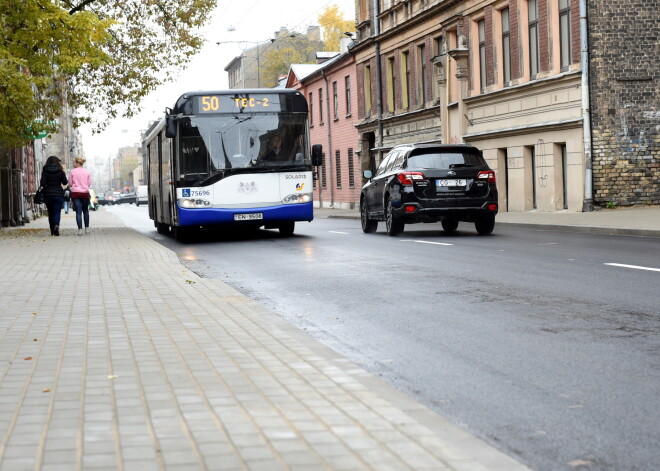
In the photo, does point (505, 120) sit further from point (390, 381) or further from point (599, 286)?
point (390, 381)

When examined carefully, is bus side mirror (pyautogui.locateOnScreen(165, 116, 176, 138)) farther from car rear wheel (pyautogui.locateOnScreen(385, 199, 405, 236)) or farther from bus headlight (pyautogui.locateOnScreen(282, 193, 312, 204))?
car rear wheel (pyautogui.locateOnScreen(385, 199, 405, 236))

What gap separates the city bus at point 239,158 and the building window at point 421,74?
20.4 metres

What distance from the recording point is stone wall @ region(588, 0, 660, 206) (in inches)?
1096

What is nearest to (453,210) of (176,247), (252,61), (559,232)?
(559,232)

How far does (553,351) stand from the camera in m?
6.94

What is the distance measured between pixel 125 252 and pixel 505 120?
18.3 metres

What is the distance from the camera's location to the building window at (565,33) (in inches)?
1148

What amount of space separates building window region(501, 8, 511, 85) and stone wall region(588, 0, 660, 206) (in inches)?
227

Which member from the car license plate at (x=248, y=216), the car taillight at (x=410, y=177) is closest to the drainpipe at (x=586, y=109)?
the car taillight at (x=410, y=177)

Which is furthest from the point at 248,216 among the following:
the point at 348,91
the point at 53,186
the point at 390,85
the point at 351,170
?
the point at 348,91

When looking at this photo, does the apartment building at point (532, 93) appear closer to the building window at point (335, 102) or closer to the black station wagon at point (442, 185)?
the black station wagon at point (442, 185)

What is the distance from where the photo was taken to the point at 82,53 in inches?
984

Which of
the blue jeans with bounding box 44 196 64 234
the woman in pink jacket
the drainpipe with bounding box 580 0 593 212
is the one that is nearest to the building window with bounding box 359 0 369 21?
the drainpipe with bounding box 580 0 593 212

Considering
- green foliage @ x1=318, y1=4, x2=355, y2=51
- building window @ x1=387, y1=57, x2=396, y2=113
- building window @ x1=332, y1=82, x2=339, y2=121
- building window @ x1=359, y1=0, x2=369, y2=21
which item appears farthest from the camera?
green foliage @ x1=318, y1=4, x2=355, y2=51
